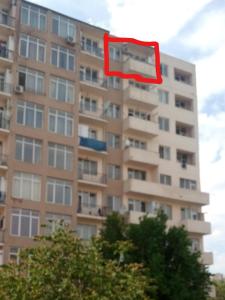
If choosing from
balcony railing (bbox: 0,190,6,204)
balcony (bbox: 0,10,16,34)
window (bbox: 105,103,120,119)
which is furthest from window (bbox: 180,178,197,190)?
balcony (bbox: 0,10,16,34)

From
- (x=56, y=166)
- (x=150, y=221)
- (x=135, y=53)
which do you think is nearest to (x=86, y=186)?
(x=56, y=166)

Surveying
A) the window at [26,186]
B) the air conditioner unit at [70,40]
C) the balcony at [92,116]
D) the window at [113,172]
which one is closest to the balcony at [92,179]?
the window at [113,172]

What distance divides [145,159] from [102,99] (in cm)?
526

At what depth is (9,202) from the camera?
34.5 m

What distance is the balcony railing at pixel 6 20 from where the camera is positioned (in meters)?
38.4

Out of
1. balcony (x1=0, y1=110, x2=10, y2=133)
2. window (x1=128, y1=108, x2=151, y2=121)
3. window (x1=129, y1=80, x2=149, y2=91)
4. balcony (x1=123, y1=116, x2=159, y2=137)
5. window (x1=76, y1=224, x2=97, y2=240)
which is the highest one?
window (x1=129, y1=80, x2=149, y2=91)

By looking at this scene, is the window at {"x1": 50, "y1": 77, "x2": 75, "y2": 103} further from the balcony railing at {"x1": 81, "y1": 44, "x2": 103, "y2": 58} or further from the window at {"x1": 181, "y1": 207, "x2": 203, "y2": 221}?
the window at {"x1": 181, "y1": 207, "x2": 203, "y2": 221}

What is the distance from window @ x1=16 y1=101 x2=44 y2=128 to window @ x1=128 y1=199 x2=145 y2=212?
8416mm

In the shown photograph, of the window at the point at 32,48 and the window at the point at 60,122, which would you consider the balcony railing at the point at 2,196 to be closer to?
the window at the point at 60,122

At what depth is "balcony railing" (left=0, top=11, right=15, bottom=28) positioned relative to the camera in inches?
1512

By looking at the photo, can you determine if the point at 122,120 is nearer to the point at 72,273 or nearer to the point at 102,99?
the point at 102,99

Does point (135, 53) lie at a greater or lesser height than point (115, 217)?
greater

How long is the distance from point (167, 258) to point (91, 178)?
1063 centimetres

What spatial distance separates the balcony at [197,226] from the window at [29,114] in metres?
12.7
